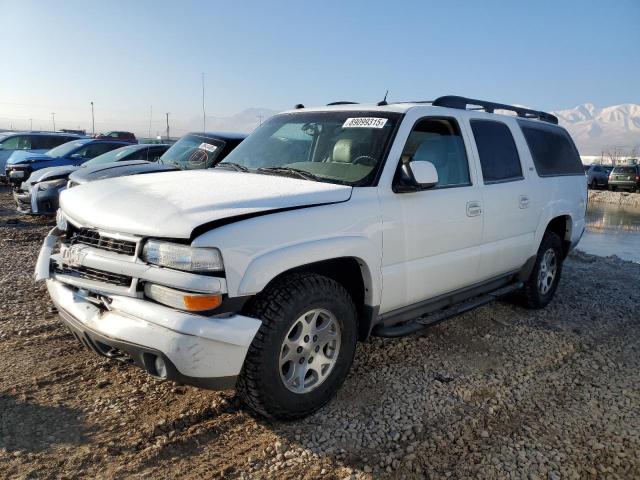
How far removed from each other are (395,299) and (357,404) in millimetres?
740

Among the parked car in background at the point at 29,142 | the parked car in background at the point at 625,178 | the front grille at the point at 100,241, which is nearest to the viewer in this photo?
the front grille at the point at 100,241

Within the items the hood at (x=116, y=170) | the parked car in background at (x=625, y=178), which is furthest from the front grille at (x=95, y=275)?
the parked car in background at (x=625, y=178)

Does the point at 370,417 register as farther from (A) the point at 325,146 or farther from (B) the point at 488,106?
(B) the point at 488,106

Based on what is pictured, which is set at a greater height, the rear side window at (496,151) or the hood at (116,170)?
the rear side window at (496,151)

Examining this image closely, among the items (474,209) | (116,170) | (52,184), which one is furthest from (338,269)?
(52,184)

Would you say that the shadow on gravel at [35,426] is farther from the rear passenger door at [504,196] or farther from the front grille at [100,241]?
the rear passenger door at [504,196]

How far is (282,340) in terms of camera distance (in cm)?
277

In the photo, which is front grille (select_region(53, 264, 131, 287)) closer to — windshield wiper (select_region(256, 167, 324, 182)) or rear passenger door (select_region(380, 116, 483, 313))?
windshield wiper (select_region(256, 167, 324, 182))

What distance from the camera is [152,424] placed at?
2.95m

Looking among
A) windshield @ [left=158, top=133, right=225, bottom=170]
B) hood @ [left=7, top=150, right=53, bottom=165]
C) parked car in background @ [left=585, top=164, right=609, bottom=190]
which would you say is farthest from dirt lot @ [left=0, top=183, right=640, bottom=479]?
parked car in background @ [left=585, top=164, right=609, bottom=190]

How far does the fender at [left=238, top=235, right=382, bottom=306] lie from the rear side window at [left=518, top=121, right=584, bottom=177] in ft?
8.67

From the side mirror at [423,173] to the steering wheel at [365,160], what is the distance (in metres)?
0.26

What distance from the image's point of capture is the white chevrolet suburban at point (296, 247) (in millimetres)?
2566

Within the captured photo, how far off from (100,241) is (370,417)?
1.91 metres
